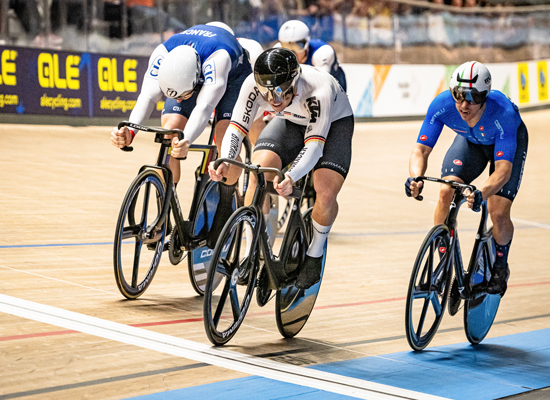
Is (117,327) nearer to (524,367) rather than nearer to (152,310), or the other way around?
(152,310)

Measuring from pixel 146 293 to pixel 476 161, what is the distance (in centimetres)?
201

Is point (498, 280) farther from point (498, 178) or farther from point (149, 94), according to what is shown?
point (149, 94)

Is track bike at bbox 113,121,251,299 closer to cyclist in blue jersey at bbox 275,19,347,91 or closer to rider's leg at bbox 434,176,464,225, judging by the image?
rider's leg at bbox 434,176,464,225

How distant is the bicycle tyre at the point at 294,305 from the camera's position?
3777 millimetres

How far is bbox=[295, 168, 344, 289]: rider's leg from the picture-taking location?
3.83 metres

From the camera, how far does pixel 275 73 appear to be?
137 inches

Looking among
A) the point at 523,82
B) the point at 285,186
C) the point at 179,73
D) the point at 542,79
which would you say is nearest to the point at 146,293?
the point at 179,73

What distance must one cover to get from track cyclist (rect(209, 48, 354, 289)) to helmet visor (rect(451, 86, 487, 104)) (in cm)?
55

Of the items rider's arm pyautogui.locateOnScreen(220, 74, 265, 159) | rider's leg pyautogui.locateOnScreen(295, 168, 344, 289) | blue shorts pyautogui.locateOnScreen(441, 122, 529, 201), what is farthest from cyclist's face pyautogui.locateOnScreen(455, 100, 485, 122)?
rider's arm pyautogui.locateOnScreen(220, 74, 265, 159)

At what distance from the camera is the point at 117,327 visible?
3.65 m

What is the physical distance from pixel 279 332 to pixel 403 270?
7.01ft

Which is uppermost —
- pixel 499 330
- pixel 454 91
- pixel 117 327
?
pixel 454 91

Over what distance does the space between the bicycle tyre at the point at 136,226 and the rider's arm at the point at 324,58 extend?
2.75 meters

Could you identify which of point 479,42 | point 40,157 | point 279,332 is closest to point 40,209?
point 40,157
